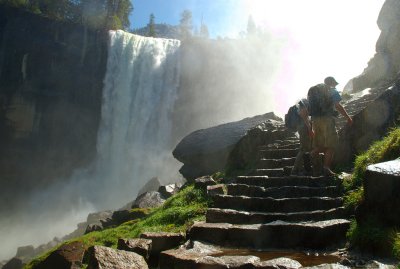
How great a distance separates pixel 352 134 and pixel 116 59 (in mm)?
30039

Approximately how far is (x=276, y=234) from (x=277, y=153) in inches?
191

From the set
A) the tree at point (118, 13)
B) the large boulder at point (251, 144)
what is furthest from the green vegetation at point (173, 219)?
the tree at point (118, 13)

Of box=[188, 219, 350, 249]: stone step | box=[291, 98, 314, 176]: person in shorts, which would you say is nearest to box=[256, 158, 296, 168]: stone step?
box=[291, 98, 314, 176]: person in shorts

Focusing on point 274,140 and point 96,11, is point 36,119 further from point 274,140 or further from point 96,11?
point 274,140

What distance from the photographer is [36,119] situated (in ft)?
114

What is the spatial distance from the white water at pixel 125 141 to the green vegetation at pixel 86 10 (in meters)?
9.71

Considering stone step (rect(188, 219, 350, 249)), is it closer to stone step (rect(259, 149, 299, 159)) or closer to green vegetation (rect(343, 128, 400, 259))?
green vegetation (rect(343, 128, 400, 259))

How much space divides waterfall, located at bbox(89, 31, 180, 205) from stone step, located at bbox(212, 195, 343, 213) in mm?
26030

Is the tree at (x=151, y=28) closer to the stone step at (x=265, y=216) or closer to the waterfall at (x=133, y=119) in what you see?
the waterfall at (x=133, y=119)

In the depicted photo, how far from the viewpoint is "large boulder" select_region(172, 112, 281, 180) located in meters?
13.6

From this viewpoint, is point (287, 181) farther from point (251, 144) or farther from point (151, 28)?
point (151, 28)

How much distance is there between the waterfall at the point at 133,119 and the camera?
1318 inches

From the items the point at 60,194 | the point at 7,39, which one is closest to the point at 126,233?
the point at 60,194

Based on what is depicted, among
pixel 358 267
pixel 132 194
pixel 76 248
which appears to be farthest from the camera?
pixel 132 194
